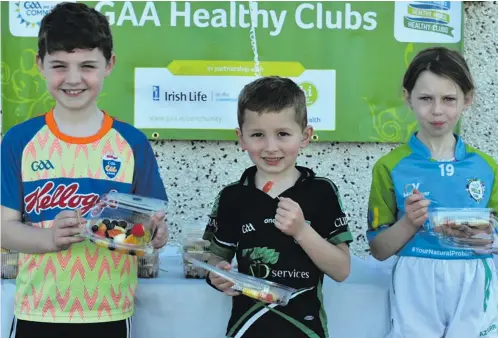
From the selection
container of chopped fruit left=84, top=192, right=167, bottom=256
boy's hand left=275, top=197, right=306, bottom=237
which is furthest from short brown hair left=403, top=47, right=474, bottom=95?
container of chopped fruit left=84, top=192, right=167, bottom=256

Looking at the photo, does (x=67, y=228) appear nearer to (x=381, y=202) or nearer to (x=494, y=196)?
(x=381, y=202)

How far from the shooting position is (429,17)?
2703 mm

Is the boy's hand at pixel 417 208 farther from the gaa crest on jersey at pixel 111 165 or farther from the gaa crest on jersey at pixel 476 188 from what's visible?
the gaa crest on jersey at pixel 111 165

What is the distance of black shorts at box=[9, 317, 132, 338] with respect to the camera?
1642 millimetres

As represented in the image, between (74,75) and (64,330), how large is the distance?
691mm

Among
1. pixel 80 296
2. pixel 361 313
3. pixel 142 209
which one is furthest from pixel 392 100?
pixel 80 296

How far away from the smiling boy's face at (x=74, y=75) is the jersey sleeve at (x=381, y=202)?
913mm

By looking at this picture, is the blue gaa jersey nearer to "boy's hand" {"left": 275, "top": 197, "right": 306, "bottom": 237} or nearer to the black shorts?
"boy's hand" {"left": 275, "top": 197, "right": 306, "bottom": 237}

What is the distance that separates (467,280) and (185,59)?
4.95 ft

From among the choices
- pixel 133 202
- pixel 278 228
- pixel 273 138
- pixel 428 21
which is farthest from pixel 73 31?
pixel 428 21

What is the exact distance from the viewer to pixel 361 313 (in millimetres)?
2033

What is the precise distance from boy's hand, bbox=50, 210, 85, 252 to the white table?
0.49 meters

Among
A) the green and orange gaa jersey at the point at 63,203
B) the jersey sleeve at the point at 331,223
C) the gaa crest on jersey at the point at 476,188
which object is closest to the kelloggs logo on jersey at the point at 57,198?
the green and orange gaa jersey at the point at 63,203

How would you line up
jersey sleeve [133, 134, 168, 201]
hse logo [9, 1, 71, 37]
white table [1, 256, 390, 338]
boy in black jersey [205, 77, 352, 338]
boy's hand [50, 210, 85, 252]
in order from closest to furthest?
boy's hand [50, 210, 85, 252]
boy in black jersey [205, 77, 352, 338]
jersey sleeve [133, 134, 168, 201]
white table [1, 256, 390, 338]
hse logo [9, 1, 71, 37]
